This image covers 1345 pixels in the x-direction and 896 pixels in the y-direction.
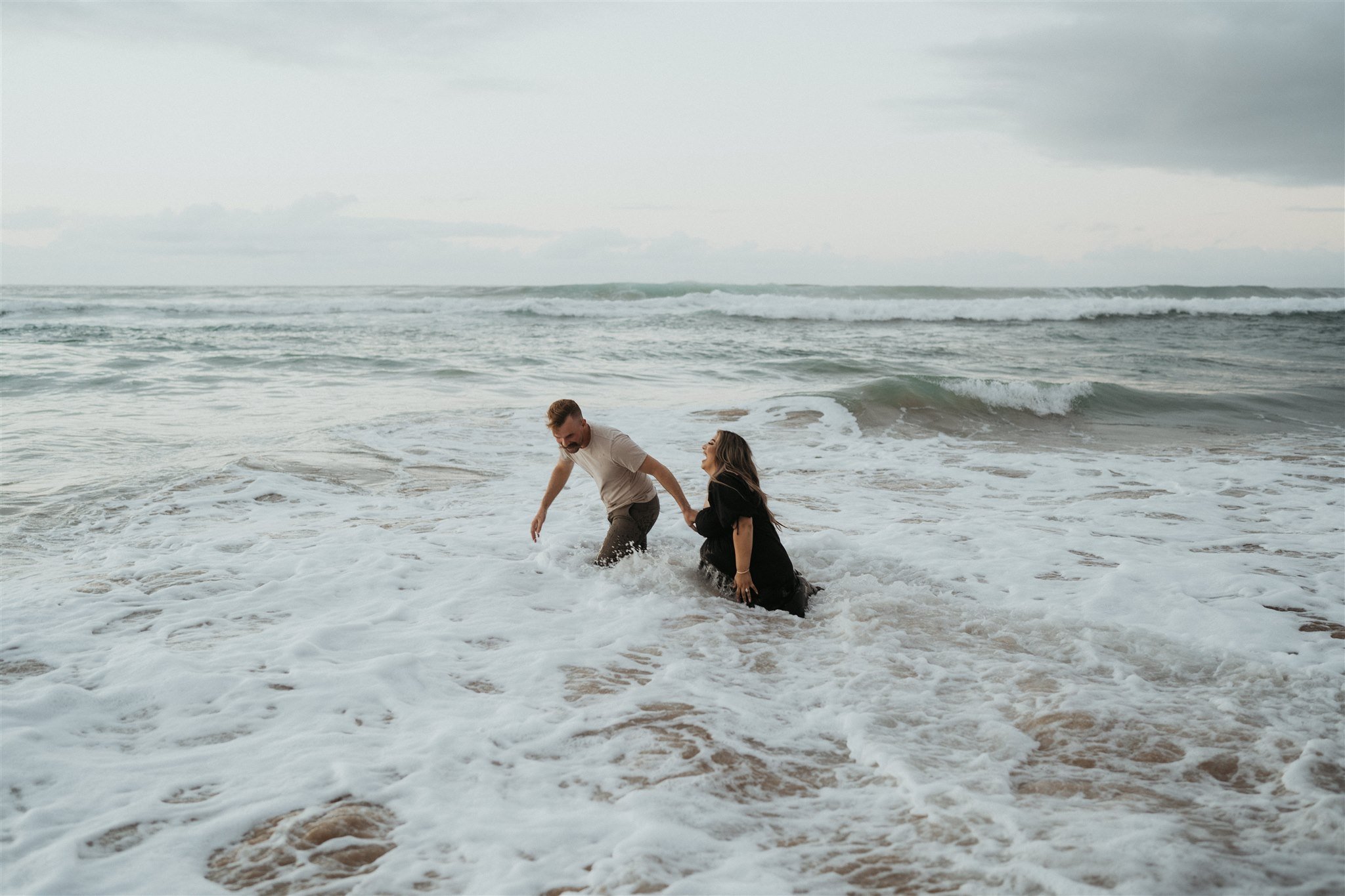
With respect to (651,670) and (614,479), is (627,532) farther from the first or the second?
(651,670)

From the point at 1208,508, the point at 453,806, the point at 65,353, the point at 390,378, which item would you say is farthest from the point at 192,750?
the point at 65,353

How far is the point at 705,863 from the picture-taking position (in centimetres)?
282

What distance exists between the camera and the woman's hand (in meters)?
5.22

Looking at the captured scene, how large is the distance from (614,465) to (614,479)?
0.13 m

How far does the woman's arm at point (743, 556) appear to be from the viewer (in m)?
5.20

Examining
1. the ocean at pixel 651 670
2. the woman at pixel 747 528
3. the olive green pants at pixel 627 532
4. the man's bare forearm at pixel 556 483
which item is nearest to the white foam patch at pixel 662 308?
the ocean at pixel 651 670

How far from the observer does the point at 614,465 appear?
6.03 m

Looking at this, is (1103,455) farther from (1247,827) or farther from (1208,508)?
(1247,827)

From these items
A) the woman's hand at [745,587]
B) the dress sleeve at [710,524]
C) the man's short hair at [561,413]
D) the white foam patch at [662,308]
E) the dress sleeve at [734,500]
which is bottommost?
the woman's hand at [745,587]

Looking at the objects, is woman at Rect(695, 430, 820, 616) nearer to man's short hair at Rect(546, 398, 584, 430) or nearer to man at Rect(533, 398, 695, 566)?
man at Rect(533, 398, 695, 566)

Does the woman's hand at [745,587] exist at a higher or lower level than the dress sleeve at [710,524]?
lower

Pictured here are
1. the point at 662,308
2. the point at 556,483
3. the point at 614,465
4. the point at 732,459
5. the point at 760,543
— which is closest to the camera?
the point at 732,459

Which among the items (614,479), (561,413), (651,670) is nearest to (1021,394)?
(614,479)

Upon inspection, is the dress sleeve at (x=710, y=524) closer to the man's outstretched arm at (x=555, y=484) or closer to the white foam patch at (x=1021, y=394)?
the man's outstretched arm at (x=555, y=484)
